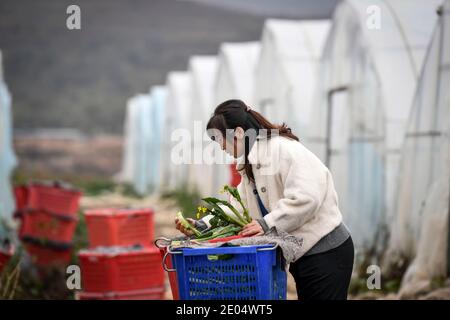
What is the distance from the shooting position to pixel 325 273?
326cm

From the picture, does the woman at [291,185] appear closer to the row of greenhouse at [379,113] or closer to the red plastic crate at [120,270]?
the row of greenhouse at [379,113]

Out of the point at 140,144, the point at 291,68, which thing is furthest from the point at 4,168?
the point at 140,144

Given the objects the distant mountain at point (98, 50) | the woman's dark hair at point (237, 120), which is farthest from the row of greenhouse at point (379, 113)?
the distant mountain at point (98, 50)

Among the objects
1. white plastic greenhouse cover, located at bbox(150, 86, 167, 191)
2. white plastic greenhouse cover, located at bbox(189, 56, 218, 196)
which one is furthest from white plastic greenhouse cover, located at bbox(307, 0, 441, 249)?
white plastic greenhouse cover, located at bbox(150, 86, 167, 191)

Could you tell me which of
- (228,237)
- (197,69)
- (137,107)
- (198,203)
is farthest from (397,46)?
(137,107)

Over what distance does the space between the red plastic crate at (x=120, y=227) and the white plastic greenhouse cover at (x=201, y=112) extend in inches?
282

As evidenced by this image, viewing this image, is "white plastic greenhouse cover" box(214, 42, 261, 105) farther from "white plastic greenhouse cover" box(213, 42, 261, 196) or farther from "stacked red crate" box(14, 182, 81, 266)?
"stacked red crate" box(14, 182, 81, 266)

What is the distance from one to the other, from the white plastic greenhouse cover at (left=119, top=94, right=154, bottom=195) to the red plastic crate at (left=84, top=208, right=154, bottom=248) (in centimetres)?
1532

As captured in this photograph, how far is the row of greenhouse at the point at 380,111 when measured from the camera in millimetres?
6305

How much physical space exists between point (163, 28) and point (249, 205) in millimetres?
62145

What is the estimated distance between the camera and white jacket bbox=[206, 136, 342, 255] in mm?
3119

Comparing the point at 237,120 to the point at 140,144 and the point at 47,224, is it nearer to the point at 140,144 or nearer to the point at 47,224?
the point at 47,224

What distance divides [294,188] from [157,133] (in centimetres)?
1992

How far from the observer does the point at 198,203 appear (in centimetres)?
1540
